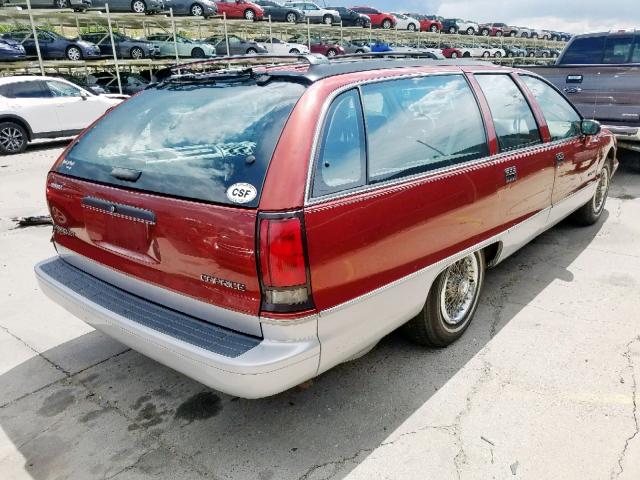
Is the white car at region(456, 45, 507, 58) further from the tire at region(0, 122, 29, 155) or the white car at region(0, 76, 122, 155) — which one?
the tire at region(0, 122, 29, 155)

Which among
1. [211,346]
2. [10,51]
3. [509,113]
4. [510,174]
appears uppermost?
[10,51]

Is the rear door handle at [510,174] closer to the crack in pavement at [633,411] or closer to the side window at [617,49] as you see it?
the crack in pavement at [633,411]

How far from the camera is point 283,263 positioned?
1942mm

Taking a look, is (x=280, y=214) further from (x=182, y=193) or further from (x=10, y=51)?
(x=10, y=51)

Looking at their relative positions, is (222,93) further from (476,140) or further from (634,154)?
(634,154)

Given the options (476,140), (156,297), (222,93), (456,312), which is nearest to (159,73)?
(222,93)

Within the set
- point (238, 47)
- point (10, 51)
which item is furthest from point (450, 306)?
point (238, 47)

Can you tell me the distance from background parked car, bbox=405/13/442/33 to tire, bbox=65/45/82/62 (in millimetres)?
29382

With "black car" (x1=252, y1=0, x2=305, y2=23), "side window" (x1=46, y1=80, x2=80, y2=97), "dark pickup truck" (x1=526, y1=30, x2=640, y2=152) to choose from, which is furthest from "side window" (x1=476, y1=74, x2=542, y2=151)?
"black car" (x1=252, y1=0, x2=305, y2=23)

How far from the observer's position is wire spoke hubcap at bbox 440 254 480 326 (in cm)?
311

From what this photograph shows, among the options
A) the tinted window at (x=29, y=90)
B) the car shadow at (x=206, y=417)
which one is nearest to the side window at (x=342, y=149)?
the car shadow at (x=206, y=417)

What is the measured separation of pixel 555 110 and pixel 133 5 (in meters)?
24.2

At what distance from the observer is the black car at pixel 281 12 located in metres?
30.6

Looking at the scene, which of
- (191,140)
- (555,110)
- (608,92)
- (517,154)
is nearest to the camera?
(191,140)
